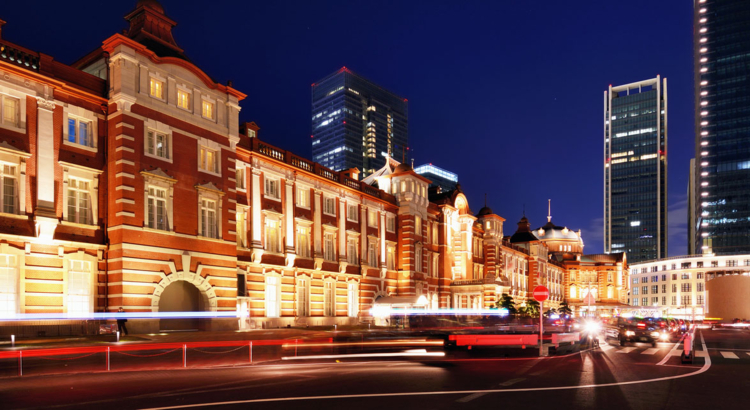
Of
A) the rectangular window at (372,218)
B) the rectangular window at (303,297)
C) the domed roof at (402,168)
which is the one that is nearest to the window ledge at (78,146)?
the rectangular window at (303,297)

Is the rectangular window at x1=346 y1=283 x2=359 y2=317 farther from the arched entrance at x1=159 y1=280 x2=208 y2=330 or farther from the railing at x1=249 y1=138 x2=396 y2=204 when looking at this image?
the arched entrance at x1=159 y1=280 x2=208 y2=330

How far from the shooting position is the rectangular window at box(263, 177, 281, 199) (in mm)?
40781

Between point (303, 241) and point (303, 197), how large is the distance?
3354 mm

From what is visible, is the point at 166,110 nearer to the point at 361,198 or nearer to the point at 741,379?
the point at 361,198

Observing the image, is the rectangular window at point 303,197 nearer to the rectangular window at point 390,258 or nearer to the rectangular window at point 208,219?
the rectangular window at point 208,219

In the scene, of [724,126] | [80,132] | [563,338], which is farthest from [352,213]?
[724,126]

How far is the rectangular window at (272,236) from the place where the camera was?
133 ft

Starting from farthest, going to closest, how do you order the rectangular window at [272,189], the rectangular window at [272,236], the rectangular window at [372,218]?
the rectangular window at [372,218], the rectangular window at [272,189], the rectangular window at [272,236]

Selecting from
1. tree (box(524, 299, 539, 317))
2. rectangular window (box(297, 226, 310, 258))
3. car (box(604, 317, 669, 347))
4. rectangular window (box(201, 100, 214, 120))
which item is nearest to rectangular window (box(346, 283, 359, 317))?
rectangular window (box(297, 226, 310, 258))

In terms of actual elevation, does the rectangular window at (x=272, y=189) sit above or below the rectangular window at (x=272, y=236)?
above

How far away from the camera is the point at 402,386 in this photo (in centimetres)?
1422

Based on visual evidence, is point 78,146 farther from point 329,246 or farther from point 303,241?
point 329,246

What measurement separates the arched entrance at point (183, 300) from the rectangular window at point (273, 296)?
7.49 m

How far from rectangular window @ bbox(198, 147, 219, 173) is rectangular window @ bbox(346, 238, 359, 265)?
55.3ft
